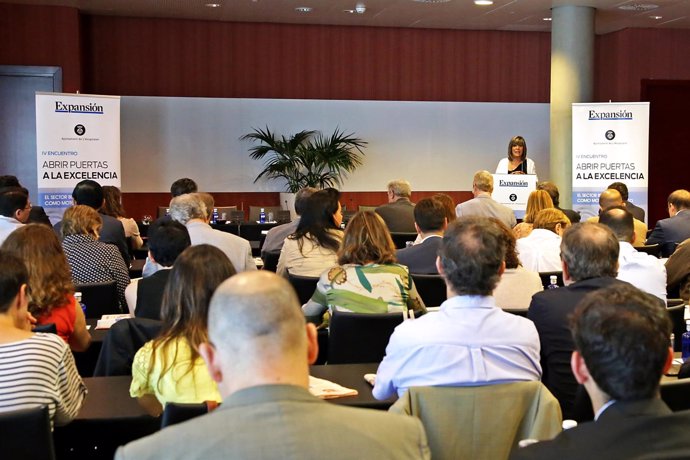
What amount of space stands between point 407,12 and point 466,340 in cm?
1020

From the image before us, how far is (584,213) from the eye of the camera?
460 inches

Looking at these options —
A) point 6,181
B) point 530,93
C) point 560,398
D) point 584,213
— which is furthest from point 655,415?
point 530,93

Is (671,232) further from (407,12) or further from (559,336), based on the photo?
(407,12)

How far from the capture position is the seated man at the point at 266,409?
1.50 meters

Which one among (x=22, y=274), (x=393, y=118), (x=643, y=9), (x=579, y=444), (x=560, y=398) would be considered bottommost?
(x=560, y=398)

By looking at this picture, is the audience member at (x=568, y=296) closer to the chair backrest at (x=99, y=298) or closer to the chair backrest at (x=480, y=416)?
the chair backrest at (x=480, y=416)

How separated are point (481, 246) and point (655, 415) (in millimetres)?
1264

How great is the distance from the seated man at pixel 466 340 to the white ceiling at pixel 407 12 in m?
9.04

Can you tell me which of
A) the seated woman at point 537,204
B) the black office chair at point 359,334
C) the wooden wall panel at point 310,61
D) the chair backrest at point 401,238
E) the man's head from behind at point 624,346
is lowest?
the black office chair at point 359,334

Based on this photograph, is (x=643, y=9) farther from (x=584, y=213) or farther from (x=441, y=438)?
(x=441, y=438)

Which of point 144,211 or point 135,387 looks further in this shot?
point 144,211

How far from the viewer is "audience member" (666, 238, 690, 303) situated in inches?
220

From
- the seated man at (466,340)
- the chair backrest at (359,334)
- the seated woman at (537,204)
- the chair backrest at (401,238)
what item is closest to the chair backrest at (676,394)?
the seated man at (466,340)

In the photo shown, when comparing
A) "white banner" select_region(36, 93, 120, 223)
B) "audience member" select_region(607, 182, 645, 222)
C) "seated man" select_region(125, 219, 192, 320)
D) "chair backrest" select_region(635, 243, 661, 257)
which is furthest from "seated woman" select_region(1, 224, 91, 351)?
"white banner" select_region(36, 93, 120, 223)
